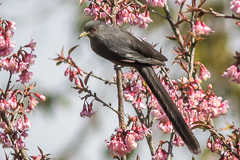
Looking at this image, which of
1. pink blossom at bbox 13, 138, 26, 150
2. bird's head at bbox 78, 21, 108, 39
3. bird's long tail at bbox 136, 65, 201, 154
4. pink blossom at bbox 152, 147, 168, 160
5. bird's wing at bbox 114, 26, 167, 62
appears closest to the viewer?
pink blossom at bbox 13, 138, 26, 150

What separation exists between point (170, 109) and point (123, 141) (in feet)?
1.81

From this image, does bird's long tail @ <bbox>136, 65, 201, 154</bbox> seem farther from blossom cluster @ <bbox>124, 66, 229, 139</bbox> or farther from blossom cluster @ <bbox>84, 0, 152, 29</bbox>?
blossom cluster @ <bbox>84, 0, 152, 29</bbox>

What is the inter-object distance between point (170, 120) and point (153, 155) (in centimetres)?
31

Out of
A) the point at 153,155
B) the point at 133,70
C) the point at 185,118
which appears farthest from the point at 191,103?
the point at 133,70

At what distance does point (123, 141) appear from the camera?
3914mm

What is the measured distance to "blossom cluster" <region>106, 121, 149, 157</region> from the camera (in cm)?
388

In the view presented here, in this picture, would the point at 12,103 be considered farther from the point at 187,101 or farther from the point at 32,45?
the point at 187,101

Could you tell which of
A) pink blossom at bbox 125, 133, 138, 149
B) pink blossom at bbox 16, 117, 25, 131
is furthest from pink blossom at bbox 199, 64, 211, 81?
pink blossom at bbox 16, 117, 25, 131

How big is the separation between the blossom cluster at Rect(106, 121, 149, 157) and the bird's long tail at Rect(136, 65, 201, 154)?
326 millimetres

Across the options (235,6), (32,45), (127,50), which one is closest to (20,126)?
(32,45)

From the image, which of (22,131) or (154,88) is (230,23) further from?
(22,131)

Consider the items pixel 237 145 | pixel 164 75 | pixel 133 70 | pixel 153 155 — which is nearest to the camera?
pixel 237 145

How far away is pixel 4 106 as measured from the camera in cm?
394

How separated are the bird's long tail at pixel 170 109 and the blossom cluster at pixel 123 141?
0.33m
